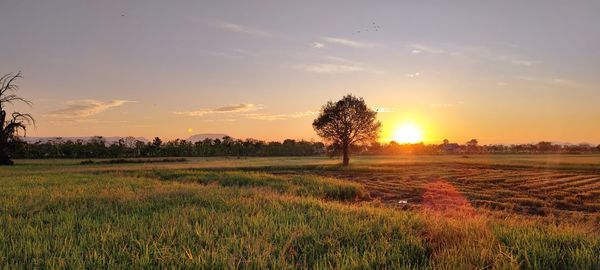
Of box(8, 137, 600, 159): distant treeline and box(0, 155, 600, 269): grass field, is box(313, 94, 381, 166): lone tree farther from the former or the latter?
box(0, 155, 600, 269): grass field

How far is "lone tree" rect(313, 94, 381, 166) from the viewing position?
2343 inches

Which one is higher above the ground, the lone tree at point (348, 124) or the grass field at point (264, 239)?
the lone tree at point (348, 124)

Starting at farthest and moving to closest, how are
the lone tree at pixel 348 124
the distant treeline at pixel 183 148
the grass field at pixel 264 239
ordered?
the distant treeline at pixel 183 148, the lone tree at pixel 348 124, the grass field at pixel 264 239

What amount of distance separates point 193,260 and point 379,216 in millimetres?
5984

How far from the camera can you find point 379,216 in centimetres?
1074

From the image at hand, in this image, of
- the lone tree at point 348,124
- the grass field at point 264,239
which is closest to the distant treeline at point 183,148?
the lone tree at point 348,124

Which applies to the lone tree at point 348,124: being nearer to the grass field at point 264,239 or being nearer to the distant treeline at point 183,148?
the distant treeline at point 183,148

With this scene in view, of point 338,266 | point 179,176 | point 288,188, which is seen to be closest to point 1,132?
point 179,176

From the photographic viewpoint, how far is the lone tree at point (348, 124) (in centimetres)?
5950

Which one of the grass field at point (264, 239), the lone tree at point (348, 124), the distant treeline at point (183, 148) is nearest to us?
the grass field at point (264, 239)

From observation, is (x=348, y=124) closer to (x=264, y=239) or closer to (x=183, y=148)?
(x=264, y=239)

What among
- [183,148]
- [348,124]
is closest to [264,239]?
[348,124]

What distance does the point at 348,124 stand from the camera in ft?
197

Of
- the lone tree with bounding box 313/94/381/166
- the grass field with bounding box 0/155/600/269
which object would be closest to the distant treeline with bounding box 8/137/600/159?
the lone tree with bounding box 313/94/381/166
